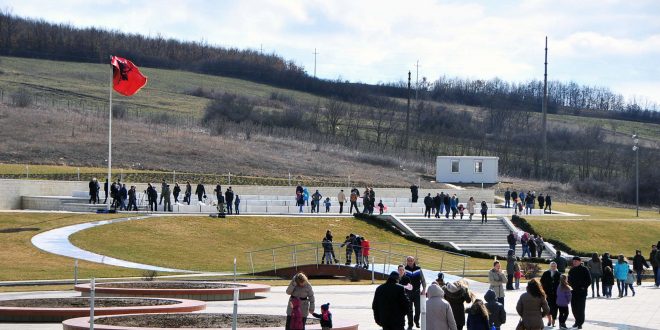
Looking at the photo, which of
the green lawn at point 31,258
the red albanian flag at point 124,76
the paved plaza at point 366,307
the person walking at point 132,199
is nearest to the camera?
the paved plaza at point 366,307

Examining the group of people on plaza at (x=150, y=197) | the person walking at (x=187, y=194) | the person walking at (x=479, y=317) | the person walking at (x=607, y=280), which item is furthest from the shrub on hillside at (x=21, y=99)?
the person walking at (x=479, y=317)

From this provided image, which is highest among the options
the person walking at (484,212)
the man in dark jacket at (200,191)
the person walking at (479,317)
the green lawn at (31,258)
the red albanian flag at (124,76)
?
the red albanian flag at (124,76)

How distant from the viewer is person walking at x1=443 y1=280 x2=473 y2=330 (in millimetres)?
17031

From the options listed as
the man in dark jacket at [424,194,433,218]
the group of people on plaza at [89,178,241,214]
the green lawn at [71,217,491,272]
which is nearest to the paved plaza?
the green lawn at [71,217,491,272]

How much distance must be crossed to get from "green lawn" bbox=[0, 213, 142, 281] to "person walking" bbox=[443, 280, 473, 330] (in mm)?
19415

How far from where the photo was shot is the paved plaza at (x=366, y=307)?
77.0 ft

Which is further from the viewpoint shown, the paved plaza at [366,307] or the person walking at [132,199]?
the person walking at [132,199]

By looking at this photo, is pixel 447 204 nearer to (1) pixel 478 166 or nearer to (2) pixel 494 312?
(1) pixel 478 166

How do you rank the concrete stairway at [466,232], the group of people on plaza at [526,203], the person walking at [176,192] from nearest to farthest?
the concrete stairway at [466,232]
the person walking at [176,192]
the group of people on plaza at [526,203]

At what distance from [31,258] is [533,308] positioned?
24.3 metres

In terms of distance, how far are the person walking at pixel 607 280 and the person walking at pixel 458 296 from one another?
14343mm

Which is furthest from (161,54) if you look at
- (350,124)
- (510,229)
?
(510,229)

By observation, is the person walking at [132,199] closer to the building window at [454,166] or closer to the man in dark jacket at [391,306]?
the building window at [454,166]

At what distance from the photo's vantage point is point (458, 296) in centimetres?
1714
